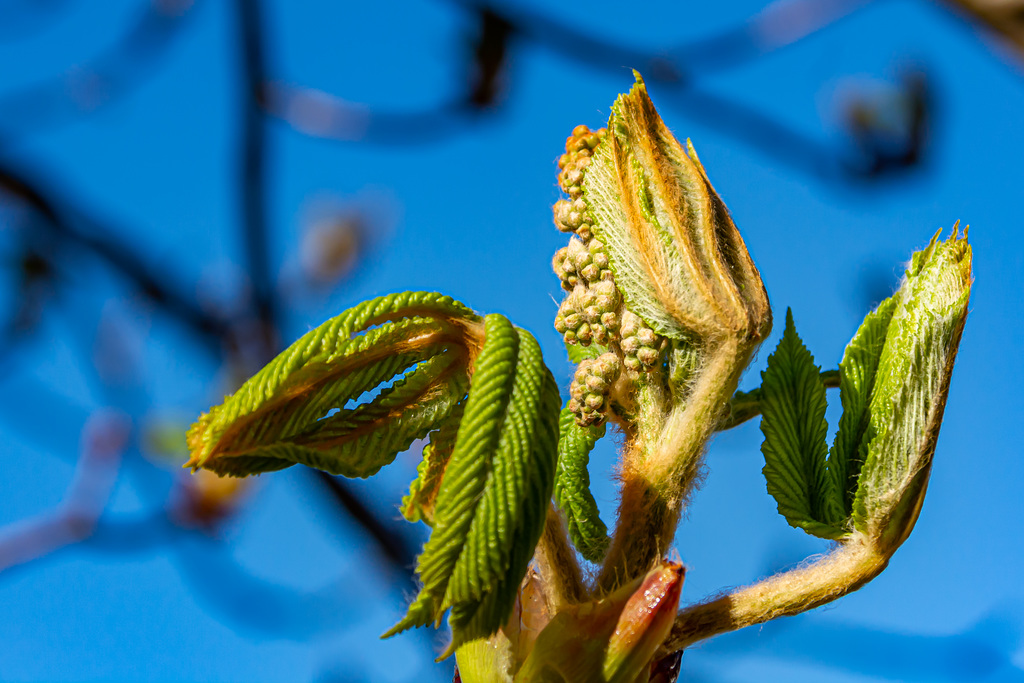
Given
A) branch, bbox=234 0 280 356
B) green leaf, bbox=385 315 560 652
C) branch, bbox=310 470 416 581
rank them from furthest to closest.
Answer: branch, bbox=310 470 416 581 → branch, bbox=234 0 280 356 → green leaf, bbox=385 315 560 652

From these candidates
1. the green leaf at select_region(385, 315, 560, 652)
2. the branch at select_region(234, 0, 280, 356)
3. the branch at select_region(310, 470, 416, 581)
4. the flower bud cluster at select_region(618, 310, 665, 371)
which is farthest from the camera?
the branch at select_region(310, 470, 416, 581)

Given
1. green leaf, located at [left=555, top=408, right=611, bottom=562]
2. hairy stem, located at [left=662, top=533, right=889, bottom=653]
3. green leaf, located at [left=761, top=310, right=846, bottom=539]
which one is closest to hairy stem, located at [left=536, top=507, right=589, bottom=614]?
green leaf, located at [left=555, top=408, right=611, bottom=562]

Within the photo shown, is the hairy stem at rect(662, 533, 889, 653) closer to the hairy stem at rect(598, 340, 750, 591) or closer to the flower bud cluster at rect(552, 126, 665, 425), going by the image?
the hairy stem at rect(598, 340, 750, 591)

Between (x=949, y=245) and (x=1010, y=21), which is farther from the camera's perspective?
(x=949, y=245)

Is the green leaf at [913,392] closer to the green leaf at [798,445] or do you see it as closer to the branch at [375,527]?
the green leaf at [798,445]

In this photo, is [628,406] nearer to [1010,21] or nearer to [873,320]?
[873,320]

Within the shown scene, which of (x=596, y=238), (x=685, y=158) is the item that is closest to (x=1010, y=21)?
(x=685, y=158)
